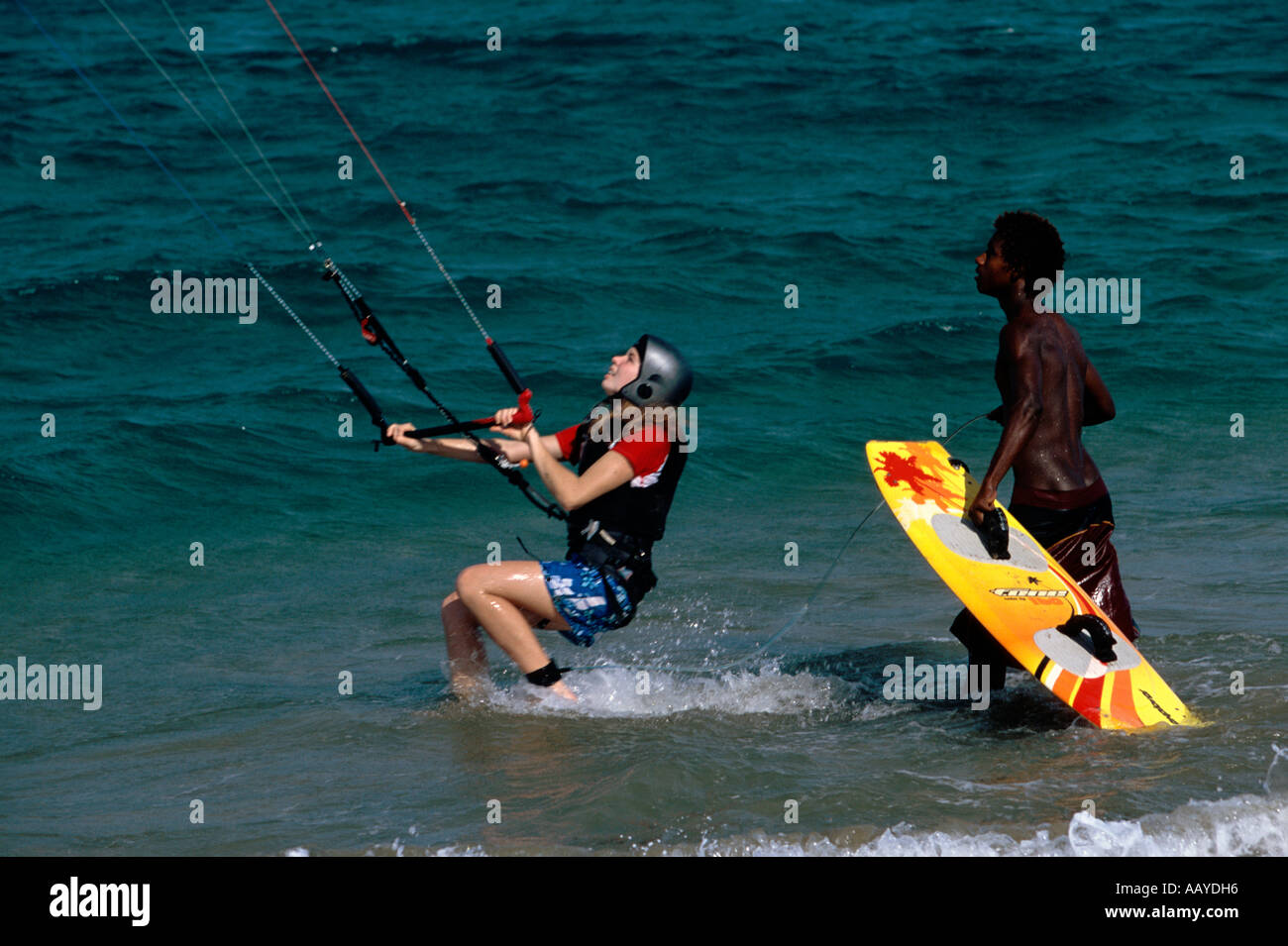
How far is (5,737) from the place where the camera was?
21.1 ft

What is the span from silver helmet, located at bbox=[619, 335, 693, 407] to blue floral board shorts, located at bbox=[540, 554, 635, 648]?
2.48 ft

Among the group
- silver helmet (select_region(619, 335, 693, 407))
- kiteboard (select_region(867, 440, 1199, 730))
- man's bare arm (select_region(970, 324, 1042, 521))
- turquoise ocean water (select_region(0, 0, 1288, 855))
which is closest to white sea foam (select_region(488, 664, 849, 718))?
turquoise ocean water (select_region(0, 0, 1288, 855))

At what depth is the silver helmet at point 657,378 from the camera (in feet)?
19.1

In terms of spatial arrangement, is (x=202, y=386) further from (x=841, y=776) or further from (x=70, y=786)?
(x=841, y=776)

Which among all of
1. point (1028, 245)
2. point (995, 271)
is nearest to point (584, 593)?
point (995, 271)

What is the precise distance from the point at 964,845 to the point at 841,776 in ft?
2.43

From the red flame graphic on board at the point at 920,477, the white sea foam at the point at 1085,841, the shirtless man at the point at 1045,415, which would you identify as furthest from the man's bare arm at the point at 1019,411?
the white sea foam at the point at 1085,841

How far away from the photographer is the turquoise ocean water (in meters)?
5.43

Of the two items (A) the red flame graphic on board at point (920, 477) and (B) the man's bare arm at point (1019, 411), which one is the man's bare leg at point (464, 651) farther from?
(B) the man's bare arm at point (1019, 411)

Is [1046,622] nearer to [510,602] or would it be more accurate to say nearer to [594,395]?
[510,602]

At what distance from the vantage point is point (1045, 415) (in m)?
5.85

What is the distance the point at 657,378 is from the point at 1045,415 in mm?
1589

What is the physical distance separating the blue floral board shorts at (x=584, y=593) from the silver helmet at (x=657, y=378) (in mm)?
757
